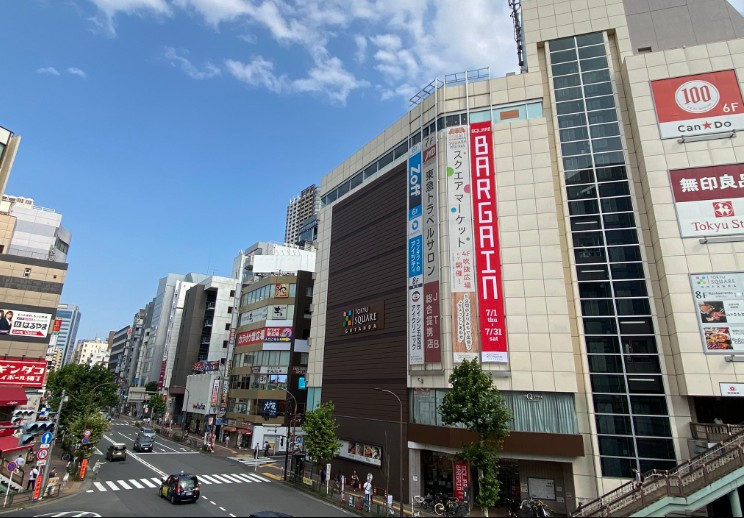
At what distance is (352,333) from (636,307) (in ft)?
83.5

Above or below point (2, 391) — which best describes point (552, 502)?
below

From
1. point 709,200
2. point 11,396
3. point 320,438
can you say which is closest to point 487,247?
point 709,200

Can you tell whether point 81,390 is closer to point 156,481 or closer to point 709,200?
point 156,481

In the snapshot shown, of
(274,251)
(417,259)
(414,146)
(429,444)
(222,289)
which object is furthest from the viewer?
(222,289)

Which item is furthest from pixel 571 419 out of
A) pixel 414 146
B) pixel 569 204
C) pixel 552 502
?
pixel 414 146

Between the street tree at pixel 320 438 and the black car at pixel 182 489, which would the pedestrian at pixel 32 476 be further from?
the street tree at pixel 320 438

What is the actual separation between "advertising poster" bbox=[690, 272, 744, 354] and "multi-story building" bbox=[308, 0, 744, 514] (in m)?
0.10

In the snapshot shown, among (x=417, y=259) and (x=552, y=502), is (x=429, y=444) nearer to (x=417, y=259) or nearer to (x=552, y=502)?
(x=552, y=502)

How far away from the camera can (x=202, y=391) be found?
76.6m

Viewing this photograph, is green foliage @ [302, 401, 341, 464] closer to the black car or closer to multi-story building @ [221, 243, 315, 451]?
the black car

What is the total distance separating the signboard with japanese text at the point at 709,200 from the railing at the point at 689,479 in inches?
514

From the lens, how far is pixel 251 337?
224 ft

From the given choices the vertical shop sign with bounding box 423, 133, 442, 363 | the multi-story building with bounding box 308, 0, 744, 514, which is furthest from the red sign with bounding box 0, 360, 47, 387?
the vertical shop sign with bounding box 423, 133, 442, 363

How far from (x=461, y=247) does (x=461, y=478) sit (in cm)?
1746
